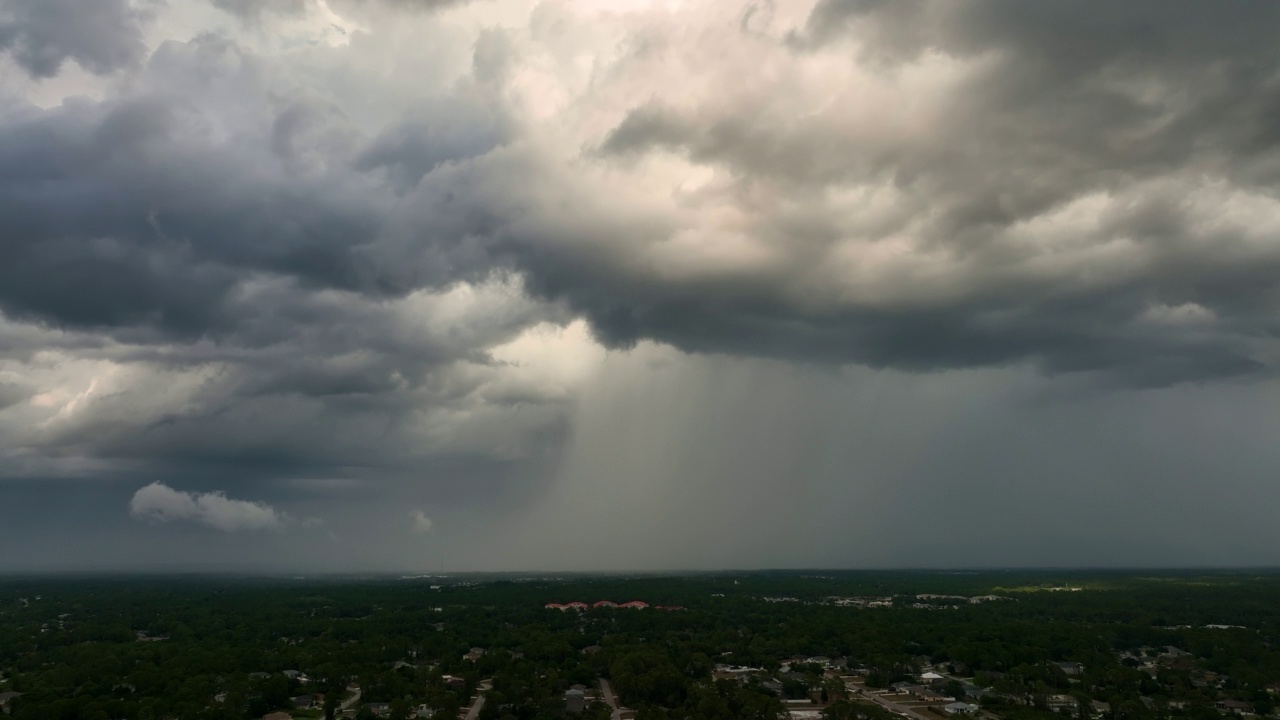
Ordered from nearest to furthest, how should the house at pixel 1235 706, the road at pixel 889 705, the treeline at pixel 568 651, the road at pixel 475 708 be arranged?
the house at pixel 1235 706 → the treeline at pixel 568 651 → the road at pixel 475 708 → the road at pixel 889 705

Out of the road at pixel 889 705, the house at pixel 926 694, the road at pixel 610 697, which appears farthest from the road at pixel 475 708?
the house at pixel 926 694

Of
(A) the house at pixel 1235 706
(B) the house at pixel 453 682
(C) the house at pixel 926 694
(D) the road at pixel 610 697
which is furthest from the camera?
(B) the house at pixel 453 682

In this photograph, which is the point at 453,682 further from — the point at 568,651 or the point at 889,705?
the point at 889,705

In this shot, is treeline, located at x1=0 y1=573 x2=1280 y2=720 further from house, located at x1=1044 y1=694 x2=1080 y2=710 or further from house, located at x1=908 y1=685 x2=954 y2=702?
house, located at x1=908 y1=685 x2=954 y2=702

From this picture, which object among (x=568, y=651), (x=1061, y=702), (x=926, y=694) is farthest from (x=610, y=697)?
(x=1061, y=702)

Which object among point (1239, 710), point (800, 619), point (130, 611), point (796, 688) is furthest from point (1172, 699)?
point (130, 611)

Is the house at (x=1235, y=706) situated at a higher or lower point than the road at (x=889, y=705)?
higher

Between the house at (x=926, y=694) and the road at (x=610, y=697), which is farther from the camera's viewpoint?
the house at (x=926, y=694)

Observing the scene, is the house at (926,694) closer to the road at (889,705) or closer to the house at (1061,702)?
the road at (889,705)
